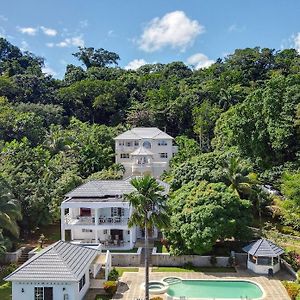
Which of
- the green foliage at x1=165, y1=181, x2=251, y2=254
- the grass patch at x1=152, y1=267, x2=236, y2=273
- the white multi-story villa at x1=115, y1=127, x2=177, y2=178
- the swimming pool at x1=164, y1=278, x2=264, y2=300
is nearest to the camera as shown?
the swimming pool at x1=164, y1=278, x2=264, y2=300

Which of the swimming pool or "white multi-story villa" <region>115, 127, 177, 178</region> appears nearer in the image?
the swimming pool

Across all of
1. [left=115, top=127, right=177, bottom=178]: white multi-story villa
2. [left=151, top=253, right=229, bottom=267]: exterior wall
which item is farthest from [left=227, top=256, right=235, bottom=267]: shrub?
[left=115, top=127, right=177, bottom=178]: white multi-story villa

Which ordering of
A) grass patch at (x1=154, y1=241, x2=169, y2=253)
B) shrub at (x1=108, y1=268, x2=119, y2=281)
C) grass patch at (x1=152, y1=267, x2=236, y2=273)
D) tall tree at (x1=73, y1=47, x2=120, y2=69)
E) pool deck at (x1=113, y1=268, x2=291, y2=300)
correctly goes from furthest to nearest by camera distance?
1. tall tree at (x1=73, y1=47, x2=120, y2=69)
2. grass patch at (x1=154, y1=241, x2=169, y2=253)
3. grass patch at (x1=152, y1=267, x2=236, y2=273)
4. shrub at (x1=108, y1=268, x2=119, y2=281)
5. pool deck at (x1=113, y1=268, x2=291, y2=300)

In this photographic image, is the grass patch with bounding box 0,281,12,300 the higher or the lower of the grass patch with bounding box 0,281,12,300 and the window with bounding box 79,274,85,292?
the lower

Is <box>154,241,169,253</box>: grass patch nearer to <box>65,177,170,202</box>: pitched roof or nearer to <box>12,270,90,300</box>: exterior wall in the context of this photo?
<box>65,177,170,202</box>: pitched roof

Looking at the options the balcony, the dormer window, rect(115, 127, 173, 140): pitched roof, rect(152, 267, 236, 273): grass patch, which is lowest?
rect(152, 267, 236, 273): grass patch

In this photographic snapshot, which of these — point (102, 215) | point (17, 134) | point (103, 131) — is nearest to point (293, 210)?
point (102, 215)
